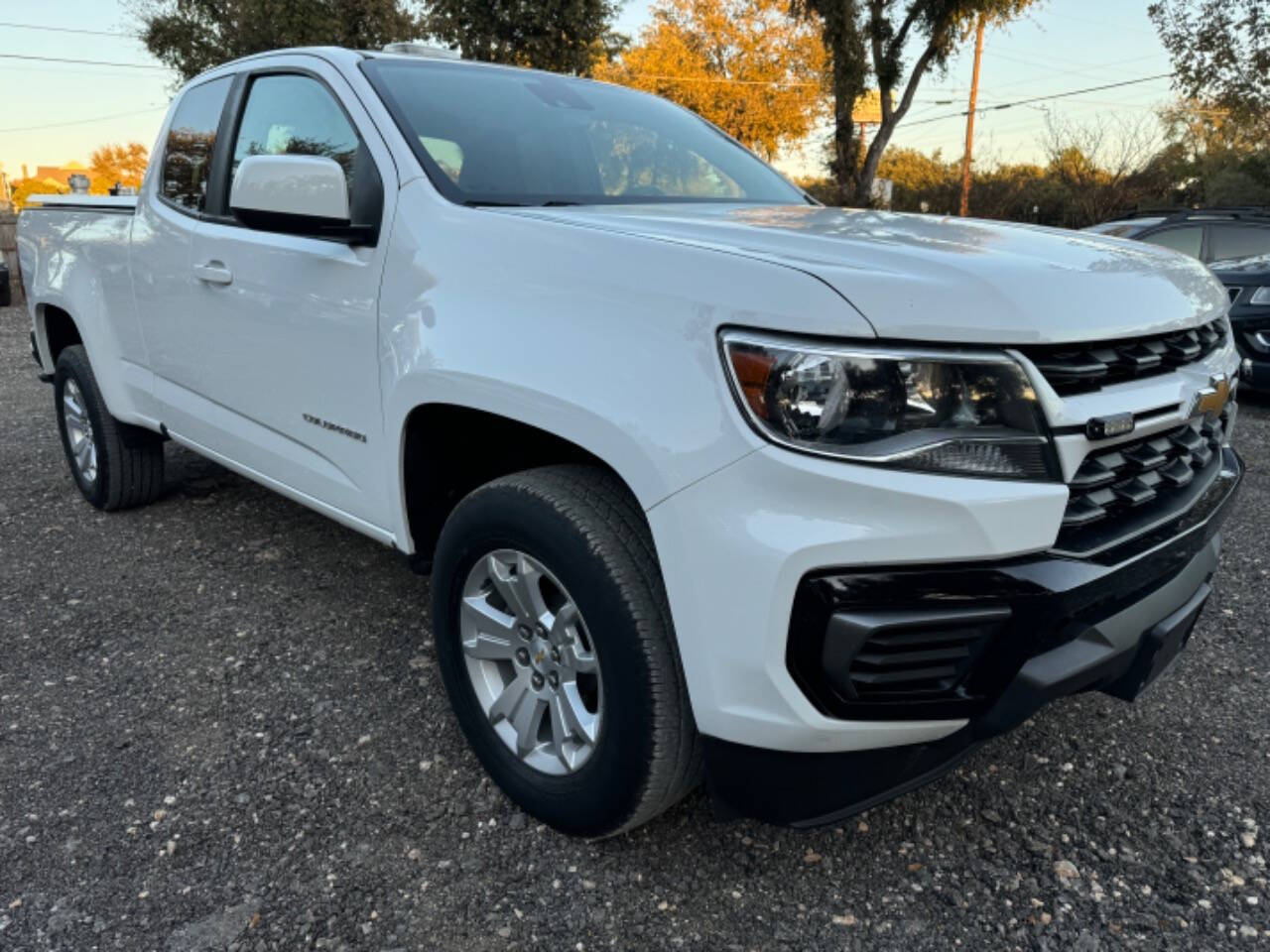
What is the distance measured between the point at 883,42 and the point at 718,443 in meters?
18.8

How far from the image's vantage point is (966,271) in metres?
1.56

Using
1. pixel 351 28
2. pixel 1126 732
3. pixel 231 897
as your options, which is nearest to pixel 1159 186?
pixel 351 28

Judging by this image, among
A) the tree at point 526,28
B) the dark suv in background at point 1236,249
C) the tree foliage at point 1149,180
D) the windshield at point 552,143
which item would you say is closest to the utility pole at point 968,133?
the tree foliage at point 1149,180

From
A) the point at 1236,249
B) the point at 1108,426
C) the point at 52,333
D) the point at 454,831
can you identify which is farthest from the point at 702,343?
the point at 1236,249

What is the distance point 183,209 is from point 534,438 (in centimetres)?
193

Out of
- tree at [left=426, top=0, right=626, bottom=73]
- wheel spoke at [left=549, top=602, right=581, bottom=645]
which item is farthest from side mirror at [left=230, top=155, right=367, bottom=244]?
tree at [left=426, top=0, right=626, bottom=73]

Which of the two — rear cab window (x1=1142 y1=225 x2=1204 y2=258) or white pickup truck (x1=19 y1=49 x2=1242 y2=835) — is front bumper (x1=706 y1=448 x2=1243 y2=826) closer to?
white pickup truck (x1=19 y1=49 x2=1242 y2=835)

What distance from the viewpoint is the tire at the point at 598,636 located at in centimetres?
170

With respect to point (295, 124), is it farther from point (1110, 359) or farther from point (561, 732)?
point (1110, 359)

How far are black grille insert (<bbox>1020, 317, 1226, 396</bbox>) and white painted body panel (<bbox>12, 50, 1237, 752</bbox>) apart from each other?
0.10 feet

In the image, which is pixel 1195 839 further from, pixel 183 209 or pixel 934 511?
pixel 183 209

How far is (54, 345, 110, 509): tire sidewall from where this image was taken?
398 centimetres

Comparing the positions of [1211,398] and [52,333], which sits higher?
[1211,398]

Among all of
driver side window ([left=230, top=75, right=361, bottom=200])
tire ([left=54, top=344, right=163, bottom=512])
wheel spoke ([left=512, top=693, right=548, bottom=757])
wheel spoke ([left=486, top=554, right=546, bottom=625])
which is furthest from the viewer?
tire ([left=54, top=344, right=163, bottom=512])
